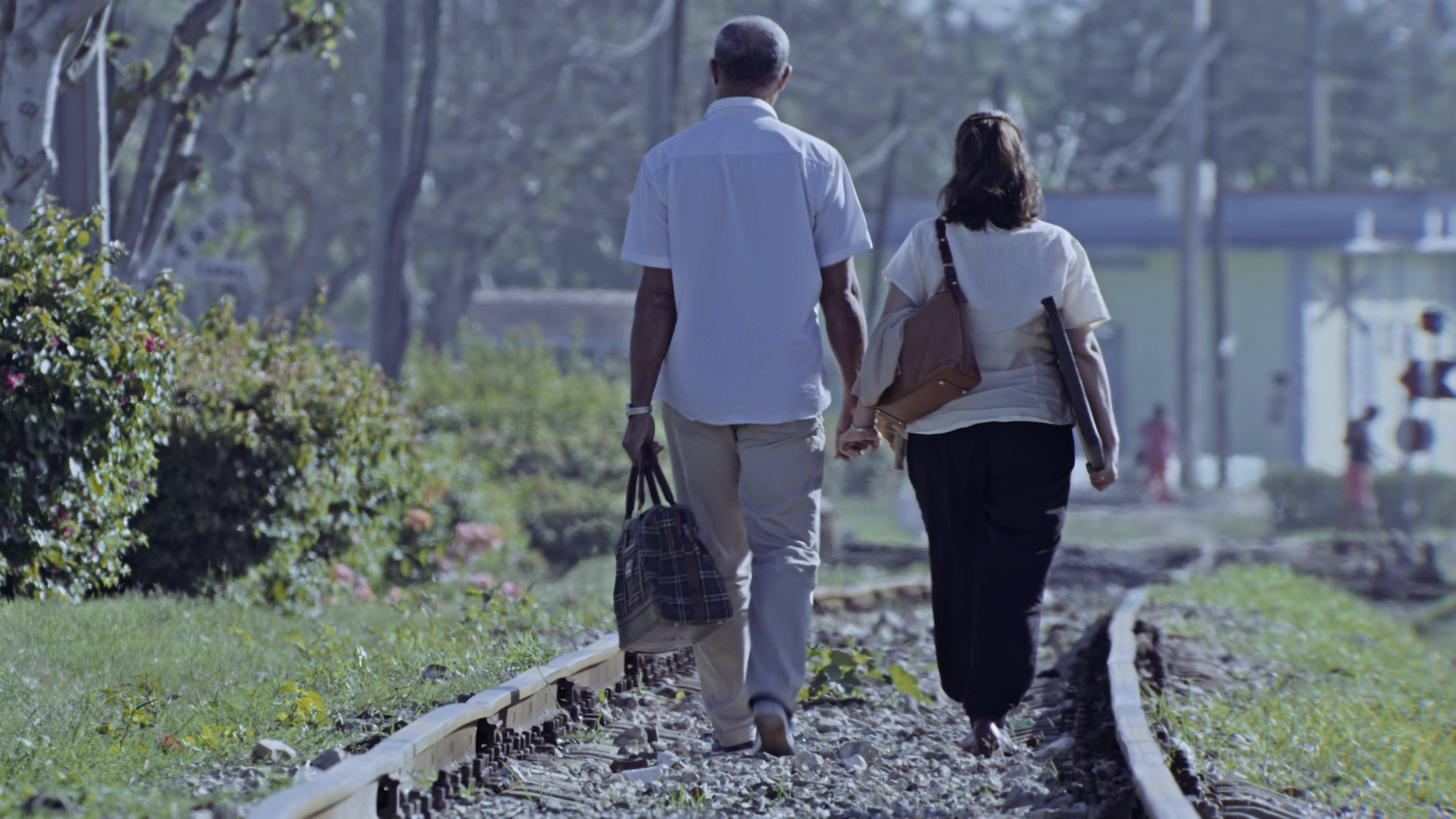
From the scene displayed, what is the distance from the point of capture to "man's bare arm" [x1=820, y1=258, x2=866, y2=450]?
509 centimetres

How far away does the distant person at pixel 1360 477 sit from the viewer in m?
22.7

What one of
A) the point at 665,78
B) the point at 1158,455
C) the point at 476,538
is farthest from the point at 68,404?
the point at 1158,455

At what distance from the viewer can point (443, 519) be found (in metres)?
12.0

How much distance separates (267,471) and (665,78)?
34.9 ft

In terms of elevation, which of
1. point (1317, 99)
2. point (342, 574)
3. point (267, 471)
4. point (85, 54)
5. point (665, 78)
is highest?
point (1317, 99)

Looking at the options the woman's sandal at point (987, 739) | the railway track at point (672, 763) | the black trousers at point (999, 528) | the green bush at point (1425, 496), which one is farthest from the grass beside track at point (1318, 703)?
the green bush at point (1425, 496)

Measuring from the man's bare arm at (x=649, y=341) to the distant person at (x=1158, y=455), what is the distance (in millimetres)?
25110

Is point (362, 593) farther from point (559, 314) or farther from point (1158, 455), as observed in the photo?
point (559, 314)

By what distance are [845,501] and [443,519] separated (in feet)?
53.8

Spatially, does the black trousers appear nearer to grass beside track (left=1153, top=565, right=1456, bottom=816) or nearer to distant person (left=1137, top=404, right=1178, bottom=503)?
grass beside track (left=1153, top=565, right=1456, bottom=816)

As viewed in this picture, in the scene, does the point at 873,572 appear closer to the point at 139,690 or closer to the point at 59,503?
the point at 59,503

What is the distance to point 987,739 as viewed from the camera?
17.7 feet

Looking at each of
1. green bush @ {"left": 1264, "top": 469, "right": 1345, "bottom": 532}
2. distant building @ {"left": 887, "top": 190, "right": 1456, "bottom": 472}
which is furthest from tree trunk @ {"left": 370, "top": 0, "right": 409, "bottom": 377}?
distant building @ {"left": 887, "top": 190, "right": 1456, "bottom": 472}

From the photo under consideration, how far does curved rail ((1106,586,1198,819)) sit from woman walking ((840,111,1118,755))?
Result: 0.39m
